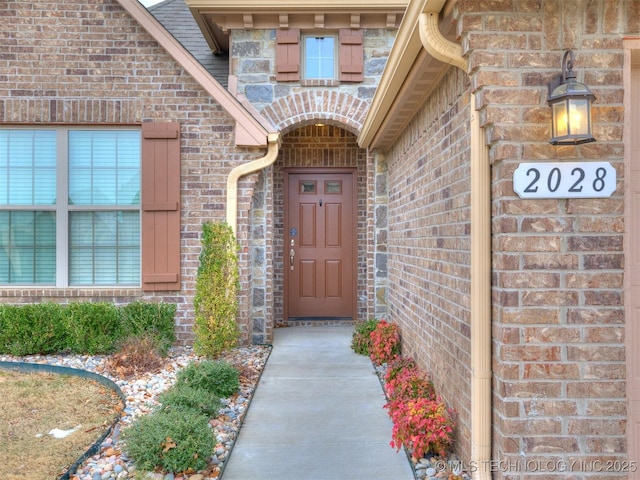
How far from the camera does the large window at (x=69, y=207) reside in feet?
20.2

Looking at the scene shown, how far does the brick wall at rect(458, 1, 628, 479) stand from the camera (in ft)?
7.97

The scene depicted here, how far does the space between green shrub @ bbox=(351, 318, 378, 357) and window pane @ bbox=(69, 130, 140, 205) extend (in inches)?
123

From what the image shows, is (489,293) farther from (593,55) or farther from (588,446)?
(593,55)

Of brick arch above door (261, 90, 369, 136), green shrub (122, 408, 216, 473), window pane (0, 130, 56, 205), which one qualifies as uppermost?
brick arch above door (261, 90, 369, 136)

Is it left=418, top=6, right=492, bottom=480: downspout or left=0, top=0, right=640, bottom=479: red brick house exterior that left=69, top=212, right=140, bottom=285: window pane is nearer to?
left=0, top=0, right=640, bottom=479: red brick house exterior

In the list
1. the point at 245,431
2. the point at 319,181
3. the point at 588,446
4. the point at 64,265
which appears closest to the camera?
the point at 588,446

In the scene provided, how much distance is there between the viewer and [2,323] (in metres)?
5.75

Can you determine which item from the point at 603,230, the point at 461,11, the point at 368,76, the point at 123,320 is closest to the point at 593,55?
the point at 461,11

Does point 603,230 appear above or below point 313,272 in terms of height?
above

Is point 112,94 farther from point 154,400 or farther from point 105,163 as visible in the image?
point 154,400

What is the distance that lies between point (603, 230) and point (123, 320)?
195 inches

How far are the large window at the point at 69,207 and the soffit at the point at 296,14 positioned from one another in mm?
1782

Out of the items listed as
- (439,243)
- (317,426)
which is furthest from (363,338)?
(439,243)

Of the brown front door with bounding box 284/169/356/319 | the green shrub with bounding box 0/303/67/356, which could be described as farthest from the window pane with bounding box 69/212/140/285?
the brown front door with bounding box 284/169/356/319
